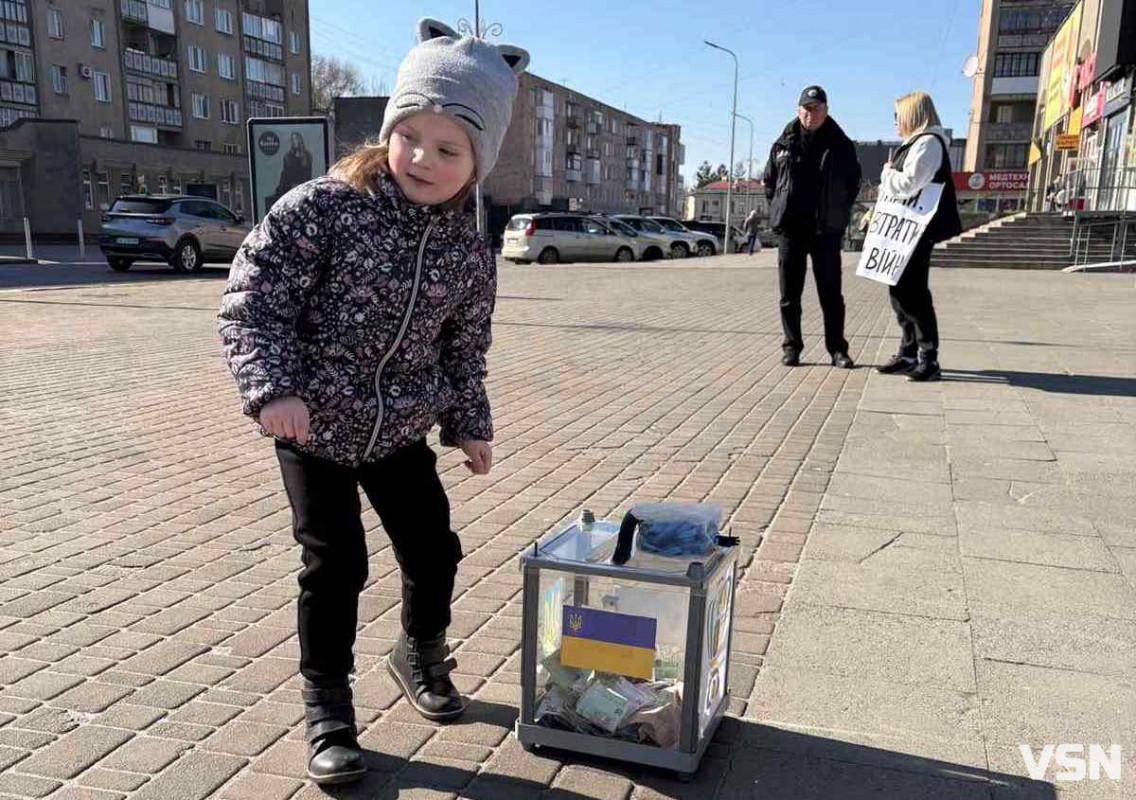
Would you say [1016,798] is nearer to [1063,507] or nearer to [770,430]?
[1063,507]

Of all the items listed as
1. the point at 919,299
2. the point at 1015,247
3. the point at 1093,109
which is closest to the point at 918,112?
the point at 919,299

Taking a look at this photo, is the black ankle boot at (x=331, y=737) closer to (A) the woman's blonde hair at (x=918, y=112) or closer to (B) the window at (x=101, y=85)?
(A) the woman's blonde hair at (x=918, y=112)

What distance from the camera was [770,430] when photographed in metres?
5.83

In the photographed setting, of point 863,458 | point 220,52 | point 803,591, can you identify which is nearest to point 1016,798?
point 803,591

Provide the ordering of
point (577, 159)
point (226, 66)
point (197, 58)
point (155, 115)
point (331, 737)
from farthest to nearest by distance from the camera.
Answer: point (577, 159) < point (226, 66) < point (197, 58) < point (155, 115) < point (331, 737)

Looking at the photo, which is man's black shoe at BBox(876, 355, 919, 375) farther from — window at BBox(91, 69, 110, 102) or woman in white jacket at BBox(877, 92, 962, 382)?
window at BBox(91, 69, 110, 102)

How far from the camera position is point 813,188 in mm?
7289

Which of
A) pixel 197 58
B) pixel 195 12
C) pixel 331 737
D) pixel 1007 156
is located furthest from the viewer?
Result: pixel 1007 156

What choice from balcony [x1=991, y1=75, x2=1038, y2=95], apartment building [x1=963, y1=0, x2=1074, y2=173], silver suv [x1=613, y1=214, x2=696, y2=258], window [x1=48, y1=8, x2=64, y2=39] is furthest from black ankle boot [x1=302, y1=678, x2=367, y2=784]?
balcony [x1=991, y1=75, x2=1038, y2=95]

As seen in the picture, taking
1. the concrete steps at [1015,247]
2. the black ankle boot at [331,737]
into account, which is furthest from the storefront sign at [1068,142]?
the black ankle boot at [331,737]

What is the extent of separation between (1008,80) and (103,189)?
5581 centimetres

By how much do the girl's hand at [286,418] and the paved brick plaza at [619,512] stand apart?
2.75ft

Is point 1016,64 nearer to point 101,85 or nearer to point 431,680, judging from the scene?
point 101,85

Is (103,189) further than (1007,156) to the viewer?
No
